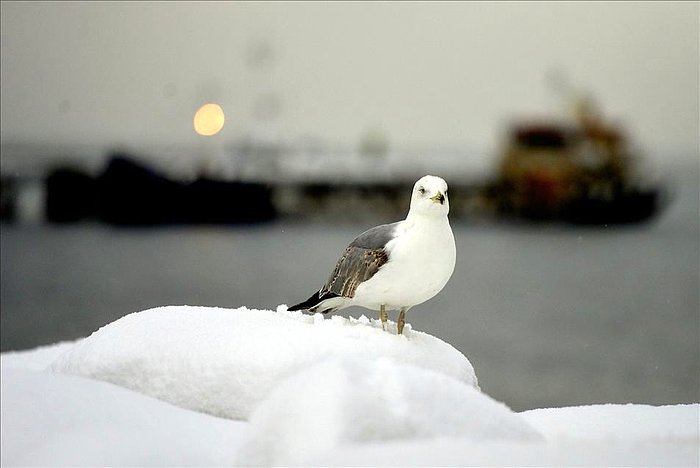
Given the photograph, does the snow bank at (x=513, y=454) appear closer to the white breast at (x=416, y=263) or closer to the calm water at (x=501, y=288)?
the white breast at (x=416, y=263)

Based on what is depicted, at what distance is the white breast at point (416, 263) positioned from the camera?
153 centimetres

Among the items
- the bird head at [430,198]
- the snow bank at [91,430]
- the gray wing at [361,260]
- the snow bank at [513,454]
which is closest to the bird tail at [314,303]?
the gray wing at [361,260]

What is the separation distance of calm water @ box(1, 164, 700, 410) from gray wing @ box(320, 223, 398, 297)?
2.79ft

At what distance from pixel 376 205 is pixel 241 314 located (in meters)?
0.77

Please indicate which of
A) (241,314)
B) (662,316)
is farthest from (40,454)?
(662,316)

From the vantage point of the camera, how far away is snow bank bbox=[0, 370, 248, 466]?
1.17 m

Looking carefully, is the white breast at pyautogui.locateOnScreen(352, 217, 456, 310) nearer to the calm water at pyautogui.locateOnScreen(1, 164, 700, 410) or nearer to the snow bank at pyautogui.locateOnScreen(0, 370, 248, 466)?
the snow bank at pyautogui.locateOnScreen(0, 370, 248, 466)

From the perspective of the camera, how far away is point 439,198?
152 cm

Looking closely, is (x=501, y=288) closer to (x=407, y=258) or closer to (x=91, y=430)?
(x=407, y=258)

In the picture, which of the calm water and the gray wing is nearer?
the gray wing

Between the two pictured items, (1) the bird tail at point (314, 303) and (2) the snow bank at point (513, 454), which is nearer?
(2) the snow bank at point (513, 454)

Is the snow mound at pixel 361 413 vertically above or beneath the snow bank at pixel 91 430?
above

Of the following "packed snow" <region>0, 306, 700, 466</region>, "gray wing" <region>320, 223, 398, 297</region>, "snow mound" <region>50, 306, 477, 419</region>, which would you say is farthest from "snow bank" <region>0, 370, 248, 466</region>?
"gray wing" <region>320, 223, 398, 297</region>

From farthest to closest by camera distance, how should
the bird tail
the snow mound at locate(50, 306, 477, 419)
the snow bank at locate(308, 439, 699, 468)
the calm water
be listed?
the calm water < the bird tail < the snow mound at locate(50, 306, 477, 419) < the snow bank at locate(308, 439, 699, 468)
